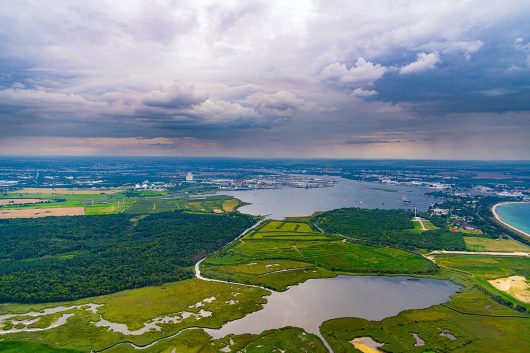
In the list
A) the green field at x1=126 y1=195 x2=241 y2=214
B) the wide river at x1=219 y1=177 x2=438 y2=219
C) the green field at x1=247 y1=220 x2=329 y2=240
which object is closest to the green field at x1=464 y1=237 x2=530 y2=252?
the green field at x1=247 y1=220 x2=329 y2=240

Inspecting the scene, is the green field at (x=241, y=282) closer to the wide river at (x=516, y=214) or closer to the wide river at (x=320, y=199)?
the wide river at (x=320, y=199)

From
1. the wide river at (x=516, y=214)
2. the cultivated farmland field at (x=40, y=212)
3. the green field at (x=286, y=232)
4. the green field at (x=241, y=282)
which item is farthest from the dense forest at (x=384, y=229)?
the cultivated farmland field at (x=40, y=212)

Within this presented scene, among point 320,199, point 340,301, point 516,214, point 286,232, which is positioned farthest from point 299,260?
point 516,214

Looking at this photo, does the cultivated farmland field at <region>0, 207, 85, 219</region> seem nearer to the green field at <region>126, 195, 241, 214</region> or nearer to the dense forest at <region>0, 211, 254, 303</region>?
the dense forest at <region>0, 211, 254, 303</region>

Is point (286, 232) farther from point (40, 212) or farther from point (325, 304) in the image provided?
point (40, 212)

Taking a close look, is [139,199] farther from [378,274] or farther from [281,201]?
[378,274]
